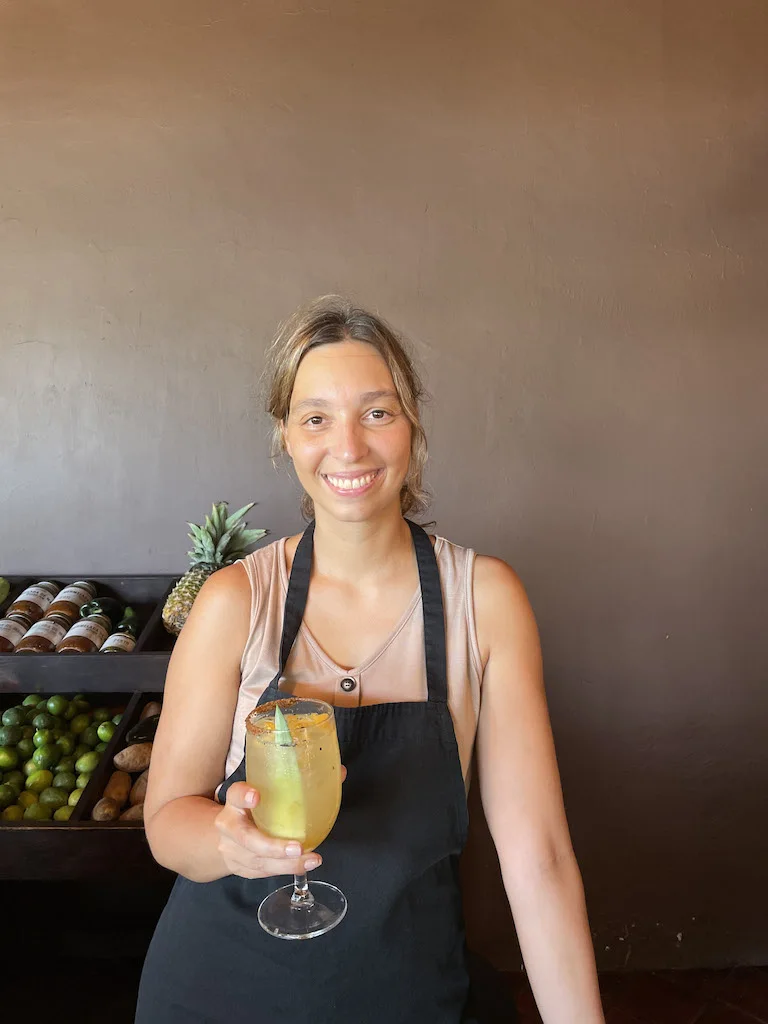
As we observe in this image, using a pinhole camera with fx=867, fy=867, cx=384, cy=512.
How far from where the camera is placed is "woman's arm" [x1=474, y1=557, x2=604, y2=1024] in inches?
54.4

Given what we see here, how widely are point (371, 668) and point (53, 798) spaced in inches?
43.6

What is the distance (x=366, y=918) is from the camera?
140cm

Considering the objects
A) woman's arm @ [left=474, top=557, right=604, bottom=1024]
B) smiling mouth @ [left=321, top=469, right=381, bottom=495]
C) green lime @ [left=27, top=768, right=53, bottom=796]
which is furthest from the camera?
green lime @ [left=27, top=768, right=53, bottom=796]

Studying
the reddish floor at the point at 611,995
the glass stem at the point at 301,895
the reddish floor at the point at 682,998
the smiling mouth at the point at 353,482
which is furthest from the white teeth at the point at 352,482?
the reddish floor at the point at 682,998

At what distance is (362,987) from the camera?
1398 millimetres

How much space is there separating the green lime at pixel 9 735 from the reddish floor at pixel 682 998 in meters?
1.73

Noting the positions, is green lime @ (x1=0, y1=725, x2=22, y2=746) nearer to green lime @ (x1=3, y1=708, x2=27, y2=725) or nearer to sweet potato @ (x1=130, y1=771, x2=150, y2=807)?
green lime @ (x1=3, y1=708, x2=27, y2=725)

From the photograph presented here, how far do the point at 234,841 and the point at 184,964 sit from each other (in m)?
0.44

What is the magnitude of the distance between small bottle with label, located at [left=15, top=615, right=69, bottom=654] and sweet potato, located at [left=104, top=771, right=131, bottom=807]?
0.36 m

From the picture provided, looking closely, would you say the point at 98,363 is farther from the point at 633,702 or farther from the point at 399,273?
the point at 633,702

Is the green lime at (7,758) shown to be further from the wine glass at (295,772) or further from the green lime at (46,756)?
the wine glass at (295,772)

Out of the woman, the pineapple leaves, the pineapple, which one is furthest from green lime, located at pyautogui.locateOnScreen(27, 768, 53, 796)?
the woman

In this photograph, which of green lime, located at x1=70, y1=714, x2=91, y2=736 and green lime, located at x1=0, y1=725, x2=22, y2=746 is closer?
green lime, located at x1=0, y1=725, x2=22, y2=746

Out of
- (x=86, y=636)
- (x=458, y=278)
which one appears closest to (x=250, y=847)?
(x=86, y=636)
